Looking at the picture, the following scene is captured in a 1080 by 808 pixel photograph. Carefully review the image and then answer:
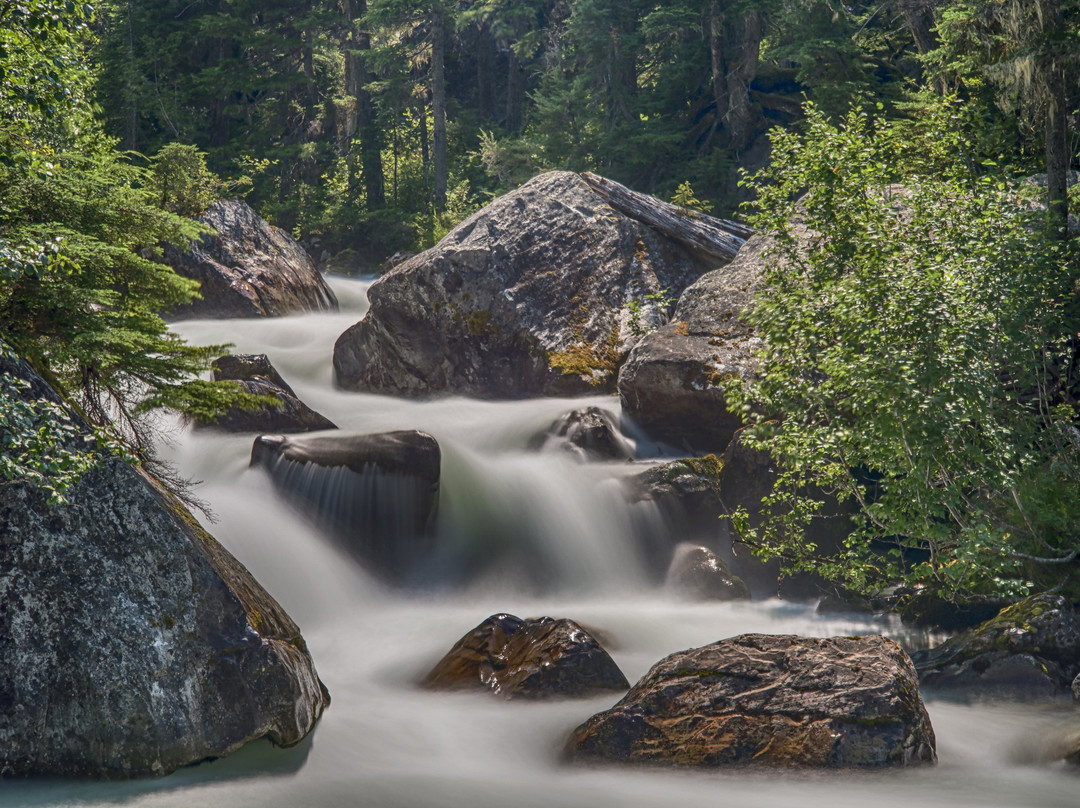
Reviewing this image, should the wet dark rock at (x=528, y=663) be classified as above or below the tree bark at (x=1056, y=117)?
below

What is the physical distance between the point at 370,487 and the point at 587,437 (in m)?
3.40

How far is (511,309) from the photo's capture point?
54.1 feet

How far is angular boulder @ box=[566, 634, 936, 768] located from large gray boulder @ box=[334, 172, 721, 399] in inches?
355

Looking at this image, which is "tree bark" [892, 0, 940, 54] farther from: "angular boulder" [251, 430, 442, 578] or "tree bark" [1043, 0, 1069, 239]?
"angular boulder" [251, 430, 442, 578]

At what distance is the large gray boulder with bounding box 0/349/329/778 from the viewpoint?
576 centimetres

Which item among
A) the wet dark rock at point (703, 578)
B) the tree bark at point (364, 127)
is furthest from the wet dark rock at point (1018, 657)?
the tree bark at point (364, 127)

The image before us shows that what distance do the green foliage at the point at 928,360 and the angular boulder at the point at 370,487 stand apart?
4.10 metres

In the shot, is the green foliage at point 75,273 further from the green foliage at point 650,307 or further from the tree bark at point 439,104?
the tree bark at point 439,104

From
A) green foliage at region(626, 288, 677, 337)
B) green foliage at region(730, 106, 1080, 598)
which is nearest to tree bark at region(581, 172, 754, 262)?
green foliage at region(626, 288, 677, 337)

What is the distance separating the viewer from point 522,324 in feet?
54.0

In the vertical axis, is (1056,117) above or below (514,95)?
below

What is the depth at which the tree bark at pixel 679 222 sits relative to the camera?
17.5 meters

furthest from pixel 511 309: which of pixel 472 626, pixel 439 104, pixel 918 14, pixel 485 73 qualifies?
pixel 485 73

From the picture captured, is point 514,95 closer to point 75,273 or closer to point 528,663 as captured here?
point 528,663
